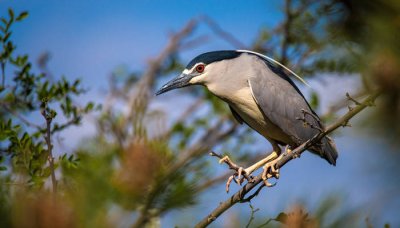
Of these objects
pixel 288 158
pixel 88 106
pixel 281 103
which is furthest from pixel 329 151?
pixel 88 106

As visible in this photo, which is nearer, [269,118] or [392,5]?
[392,5]

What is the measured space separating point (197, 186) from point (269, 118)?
234 centimetres

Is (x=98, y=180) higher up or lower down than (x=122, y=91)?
lower down

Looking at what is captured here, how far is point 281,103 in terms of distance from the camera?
11.3 ft

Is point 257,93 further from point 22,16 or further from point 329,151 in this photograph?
point 22,16

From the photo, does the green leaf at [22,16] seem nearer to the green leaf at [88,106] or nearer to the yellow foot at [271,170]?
the green leaf at [88,106]

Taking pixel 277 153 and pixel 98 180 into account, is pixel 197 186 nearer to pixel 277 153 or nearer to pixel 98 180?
pixel 98 180

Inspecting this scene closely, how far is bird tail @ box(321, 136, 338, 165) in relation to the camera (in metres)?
3.20

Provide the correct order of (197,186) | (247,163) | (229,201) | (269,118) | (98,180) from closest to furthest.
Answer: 1. (98,180)
2. (197,186)
3. (229,201)
4. (269,118)
5. (247,163)

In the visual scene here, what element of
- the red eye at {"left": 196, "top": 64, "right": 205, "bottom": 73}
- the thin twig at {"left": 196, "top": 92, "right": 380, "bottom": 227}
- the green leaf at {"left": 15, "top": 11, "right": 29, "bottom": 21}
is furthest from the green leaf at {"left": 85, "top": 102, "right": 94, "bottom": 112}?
the red eye at {"left": 196, "top": 64, "right": 205, "bottom": 73}

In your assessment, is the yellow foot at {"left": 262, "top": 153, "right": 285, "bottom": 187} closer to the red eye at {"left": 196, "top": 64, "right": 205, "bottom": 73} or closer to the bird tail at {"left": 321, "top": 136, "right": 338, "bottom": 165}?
the bird tail at {"left": 321, "top": 136, "right": 338, "bottom": 165}

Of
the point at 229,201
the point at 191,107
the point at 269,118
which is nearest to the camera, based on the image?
the point at 229,201

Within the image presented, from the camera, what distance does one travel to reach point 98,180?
83 centimetres

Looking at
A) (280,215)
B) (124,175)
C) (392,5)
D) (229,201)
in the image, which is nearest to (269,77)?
(229,201)
